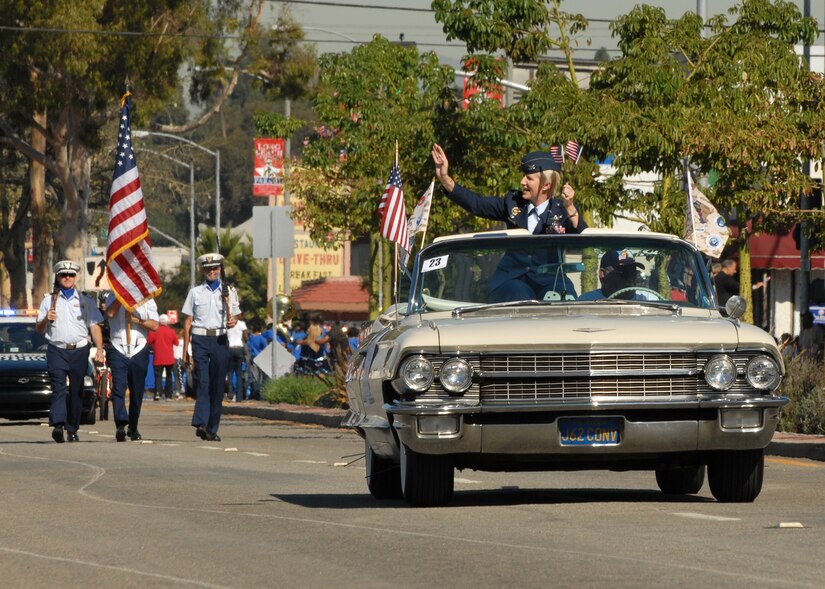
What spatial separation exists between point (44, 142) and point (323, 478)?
34.9m

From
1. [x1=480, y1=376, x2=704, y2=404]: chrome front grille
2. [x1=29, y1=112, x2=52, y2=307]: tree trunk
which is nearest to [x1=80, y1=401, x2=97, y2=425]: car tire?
[x1=480, y1=376, x2=704, y2=404]: chrome front grille

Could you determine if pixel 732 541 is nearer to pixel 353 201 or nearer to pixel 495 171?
pixel 495 171

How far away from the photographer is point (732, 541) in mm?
8734

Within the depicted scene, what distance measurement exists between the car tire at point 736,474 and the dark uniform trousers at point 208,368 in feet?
31.9

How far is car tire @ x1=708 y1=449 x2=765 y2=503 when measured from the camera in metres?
10.5

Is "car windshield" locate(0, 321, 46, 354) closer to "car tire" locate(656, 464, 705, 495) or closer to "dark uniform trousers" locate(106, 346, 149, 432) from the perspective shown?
"dark uniform trousers" locate(106, 346, 149, 432)

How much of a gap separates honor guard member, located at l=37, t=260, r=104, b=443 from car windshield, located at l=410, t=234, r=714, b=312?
915 cm

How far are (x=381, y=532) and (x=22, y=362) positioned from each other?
16795 mm

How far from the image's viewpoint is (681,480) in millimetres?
11727

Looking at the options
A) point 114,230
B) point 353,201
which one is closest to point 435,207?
point 353,201

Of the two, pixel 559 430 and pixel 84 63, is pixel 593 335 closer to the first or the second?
pixel 559 430

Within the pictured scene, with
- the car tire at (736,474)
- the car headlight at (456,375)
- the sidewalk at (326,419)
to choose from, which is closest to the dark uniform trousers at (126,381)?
the sidewalk at (326,419)

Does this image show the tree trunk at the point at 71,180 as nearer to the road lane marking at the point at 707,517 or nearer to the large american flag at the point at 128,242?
the large american flag at the point at 128,242

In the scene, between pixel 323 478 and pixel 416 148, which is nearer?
pixel 323 478
